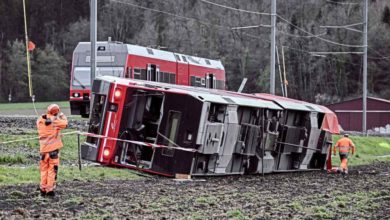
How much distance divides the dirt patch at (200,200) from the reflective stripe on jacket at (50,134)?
0.95 metres

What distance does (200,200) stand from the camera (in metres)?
13.8

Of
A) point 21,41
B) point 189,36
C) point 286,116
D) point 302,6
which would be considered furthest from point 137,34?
point 286,116

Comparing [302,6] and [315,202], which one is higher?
[302,6]

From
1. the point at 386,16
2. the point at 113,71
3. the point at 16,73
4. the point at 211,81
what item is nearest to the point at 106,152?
the point at 113,71

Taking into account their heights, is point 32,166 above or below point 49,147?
below

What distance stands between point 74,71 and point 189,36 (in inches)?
2074

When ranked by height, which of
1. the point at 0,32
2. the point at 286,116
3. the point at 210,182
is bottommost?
the point at 210,182

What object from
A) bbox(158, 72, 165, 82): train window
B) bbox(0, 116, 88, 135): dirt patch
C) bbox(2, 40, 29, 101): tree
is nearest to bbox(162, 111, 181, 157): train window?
bbox(0, 116, 88, 135): dirt patch

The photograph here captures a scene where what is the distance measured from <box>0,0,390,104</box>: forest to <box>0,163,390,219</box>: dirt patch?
62.7 m

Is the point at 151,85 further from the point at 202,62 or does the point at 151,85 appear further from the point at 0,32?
the point at 0,32

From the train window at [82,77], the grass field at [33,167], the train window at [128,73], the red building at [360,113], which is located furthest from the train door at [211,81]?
the red building at [360,113]

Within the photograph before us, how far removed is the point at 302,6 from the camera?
292 feet

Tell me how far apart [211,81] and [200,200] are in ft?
84.5

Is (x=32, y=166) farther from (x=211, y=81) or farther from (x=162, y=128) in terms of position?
(x=211, y=81)
